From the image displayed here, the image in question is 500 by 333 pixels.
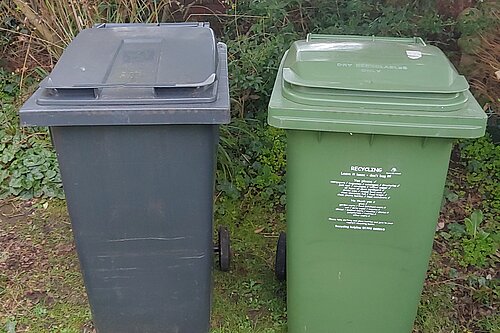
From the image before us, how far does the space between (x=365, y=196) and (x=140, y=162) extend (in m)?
0.95

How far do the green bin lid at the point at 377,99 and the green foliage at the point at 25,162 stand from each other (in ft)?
8.15

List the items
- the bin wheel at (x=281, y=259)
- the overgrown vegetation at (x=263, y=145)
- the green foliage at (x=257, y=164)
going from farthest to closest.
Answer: the green foliage at (x=257, y=164) → the overgrown vegetation at (x=263, y=145) → the bin wheel at (x=281, y=259)

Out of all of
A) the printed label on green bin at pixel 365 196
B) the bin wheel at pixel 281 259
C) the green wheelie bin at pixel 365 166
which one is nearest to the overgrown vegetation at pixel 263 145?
the bin wheel at pixel 281 259

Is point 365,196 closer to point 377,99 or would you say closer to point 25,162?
point 377,99

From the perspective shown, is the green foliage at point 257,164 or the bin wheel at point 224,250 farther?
the green foliage at point 257,164

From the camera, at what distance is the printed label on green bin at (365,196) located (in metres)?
2.28

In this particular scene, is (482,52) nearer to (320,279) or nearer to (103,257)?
(320,279)

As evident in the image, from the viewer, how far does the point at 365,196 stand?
7.57 feet

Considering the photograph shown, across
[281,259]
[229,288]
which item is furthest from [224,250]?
[281,259]

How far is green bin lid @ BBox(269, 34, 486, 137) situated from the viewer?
6.98 feet

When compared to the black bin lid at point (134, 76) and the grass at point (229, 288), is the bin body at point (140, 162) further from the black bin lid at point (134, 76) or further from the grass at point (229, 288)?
the grass at point (229, 288)

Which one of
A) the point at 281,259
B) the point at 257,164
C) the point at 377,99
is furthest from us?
the point at 257,164

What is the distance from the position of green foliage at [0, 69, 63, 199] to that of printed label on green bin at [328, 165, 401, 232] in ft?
8.16

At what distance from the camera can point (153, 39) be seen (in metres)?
2.65
